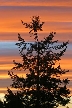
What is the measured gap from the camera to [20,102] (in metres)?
73.2

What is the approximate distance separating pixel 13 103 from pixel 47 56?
22.5 feet

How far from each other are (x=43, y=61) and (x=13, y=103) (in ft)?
21.1

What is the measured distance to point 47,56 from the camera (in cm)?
7225

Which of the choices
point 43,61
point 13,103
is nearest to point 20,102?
point 13,103

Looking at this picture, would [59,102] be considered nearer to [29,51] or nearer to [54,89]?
[54,89]

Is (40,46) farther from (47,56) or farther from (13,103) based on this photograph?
(13,103)

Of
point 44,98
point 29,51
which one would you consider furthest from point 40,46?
point 44,98

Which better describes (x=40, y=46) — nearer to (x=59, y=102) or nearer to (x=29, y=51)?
(x=29, y=51)

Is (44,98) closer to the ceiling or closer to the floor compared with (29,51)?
closer to the floor

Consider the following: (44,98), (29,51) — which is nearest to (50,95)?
(44,98)

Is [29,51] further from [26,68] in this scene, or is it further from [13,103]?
[13,103]

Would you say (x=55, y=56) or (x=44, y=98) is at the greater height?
(x=55, y=56)

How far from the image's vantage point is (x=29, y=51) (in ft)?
235

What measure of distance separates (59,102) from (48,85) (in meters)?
2.90
